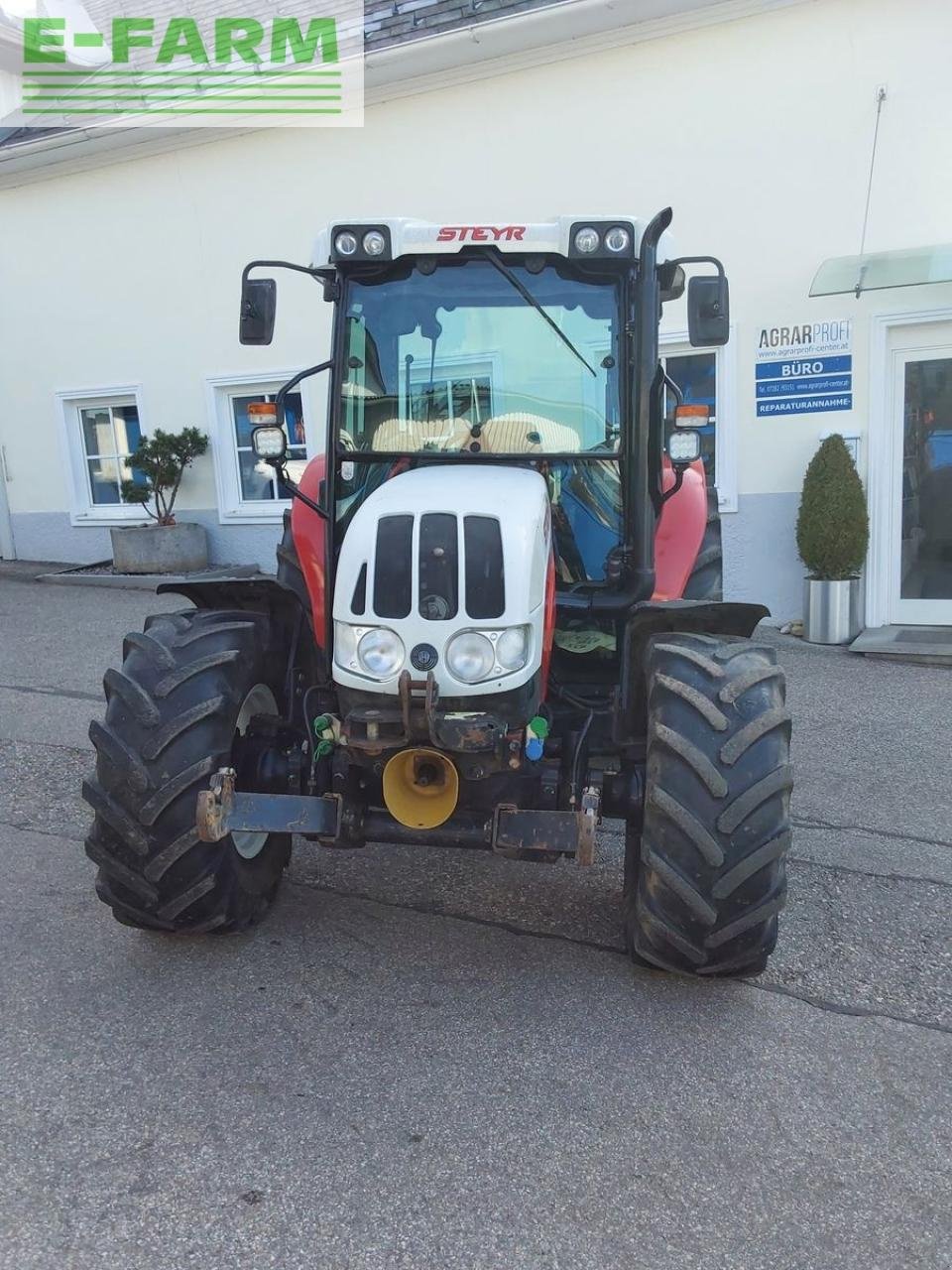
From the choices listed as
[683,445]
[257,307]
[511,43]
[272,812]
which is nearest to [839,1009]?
[272,812]

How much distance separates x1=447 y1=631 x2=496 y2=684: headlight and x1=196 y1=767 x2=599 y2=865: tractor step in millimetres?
440

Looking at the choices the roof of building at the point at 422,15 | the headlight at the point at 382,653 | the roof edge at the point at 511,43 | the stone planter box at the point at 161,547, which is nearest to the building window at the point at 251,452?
the stone planter box at the point at 161,547

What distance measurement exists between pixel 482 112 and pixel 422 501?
7.51 metres

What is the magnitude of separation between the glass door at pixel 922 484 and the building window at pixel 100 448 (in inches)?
315

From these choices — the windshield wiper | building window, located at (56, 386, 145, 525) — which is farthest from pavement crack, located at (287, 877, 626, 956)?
building window, located at (56, 386, 145, 525)

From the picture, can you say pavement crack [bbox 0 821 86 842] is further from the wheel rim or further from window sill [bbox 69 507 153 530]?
window sill [bbox 69 507 153 530]

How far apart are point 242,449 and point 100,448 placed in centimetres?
212

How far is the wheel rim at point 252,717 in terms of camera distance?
3639 millimetres

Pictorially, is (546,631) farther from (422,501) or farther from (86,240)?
(86,240)

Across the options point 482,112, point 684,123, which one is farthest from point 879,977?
point 482,112

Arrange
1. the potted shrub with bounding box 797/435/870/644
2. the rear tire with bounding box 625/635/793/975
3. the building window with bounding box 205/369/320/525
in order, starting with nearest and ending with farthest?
the rear tire with bounding box 625/635/793/975, the potted shrub with bounding box 797/435/870/644, the building window with bounding box 205/369/320/525

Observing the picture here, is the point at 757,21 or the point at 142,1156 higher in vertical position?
the point at 757,21

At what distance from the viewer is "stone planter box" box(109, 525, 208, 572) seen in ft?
35.9

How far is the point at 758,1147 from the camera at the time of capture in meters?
2.61
